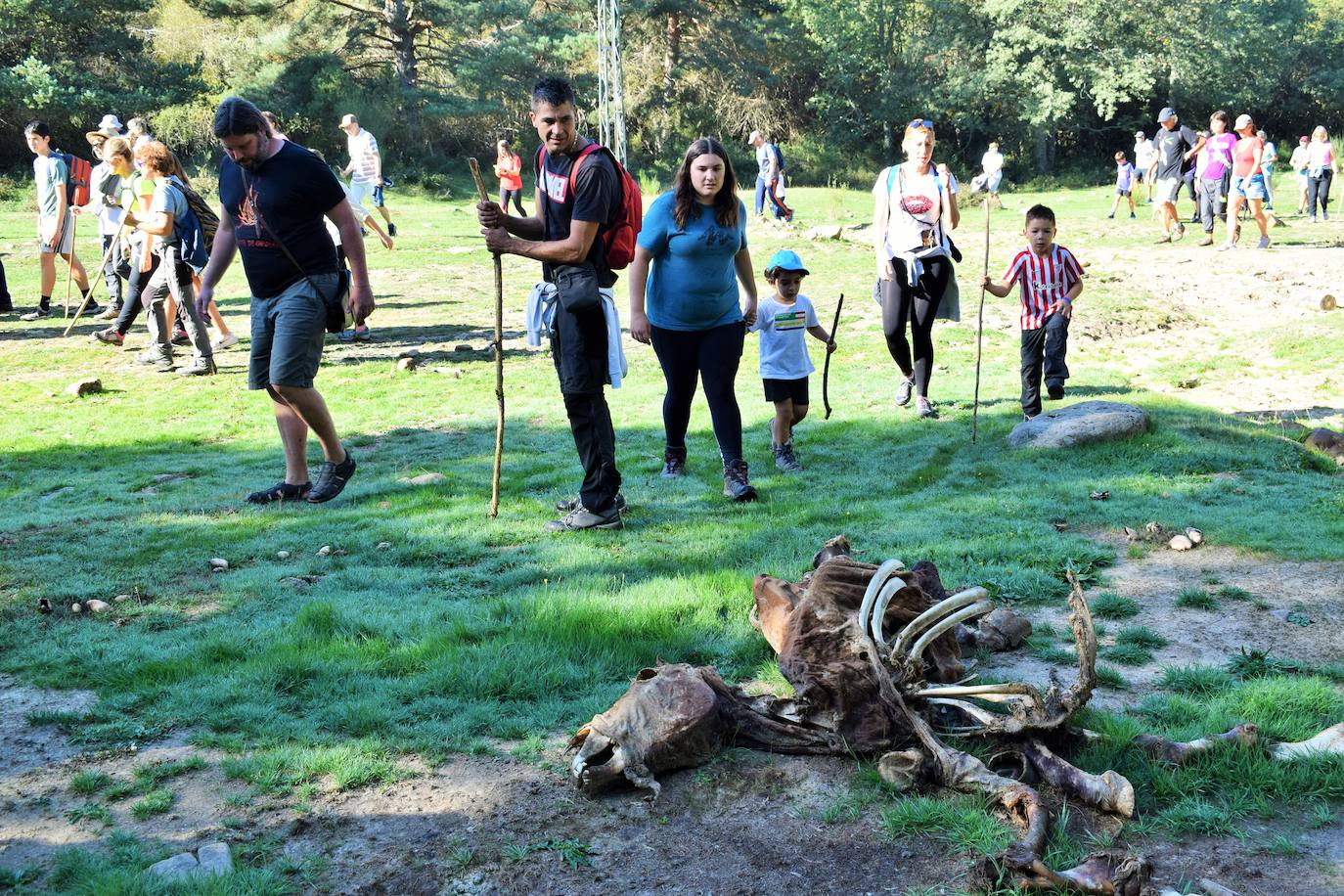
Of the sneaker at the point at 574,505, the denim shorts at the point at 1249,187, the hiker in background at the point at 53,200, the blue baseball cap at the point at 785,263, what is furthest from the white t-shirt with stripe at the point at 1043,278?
the denim shorts at the point at 1249,187

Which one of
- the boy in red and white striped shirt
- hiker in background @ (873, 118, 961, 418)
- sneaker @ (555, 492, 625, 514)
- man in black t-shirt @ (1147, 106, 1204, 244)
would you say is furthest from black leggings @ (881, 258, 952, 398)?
man in black t-shirt @ (1147, 106, 1204, 244)

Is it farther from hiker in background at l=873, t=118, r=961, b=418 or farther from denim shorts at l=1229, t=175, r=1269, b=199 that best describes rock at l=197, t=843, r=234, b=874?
denim shorts at l=1229, t=175, r=1269, b=199

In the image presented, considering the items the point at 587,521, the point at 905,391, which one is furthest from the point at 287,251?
the point at 905,391

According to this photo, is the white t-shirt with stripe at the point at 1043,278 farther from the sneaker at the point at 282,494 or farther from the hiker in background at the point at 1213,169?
the hiker in background at the point at 1213,169

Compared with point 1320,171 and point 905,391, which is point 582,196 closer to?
point 905,391

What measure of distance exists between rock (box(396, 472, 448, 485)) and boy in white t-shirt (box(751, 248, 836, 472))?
223 cm

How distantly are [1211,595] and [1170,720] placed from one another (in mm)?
1429

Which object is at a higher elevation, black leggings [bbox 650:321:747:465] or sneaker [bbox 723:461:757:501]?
black leggings [bbox 650:321:747:465]

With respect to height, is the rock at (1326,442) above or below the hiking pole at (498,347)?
below

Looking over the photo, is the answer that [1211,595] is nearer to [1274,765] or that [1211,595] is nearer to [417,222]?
[1274,765]

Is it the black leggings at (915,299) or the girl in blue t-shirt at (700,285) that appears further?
the black leggings at (915,299)

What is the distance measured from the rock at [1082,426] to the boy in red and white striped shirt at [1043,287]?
53cm

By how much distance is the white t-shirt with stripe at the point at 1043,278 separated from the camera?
8.41m

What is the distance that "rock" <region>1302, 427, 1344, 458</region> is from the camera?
769cm
